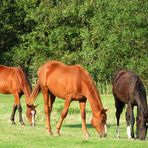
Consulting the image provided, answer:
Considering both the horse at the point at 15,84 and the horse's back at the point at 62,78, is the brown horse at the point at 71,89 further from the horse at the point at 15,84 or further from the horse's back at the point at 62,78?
the horse at the point at 15,84

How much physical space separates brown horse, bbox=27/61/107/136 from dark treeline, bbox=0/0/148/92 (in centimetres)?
2741

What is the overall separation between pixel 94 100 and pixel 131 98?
140 cm

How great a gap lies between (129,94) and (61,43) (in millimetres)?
33094

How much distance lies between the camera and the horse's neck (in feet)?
48.6

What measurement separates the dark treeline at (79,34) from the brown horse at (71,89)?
89.9 ft

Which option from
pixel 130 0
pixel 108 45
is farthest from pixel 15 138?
pixel 130 0

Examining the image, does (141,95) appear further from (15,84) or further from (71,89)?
(15,84)

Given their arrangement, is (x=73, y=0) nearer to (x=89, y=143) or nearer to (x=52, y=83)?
(x=52, y=83)

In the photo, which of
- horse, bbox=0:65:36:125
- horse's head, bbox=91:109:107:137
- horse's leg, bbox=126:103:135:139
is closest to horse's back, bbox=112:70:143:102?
horse's leg, bbox=126:103:135:139

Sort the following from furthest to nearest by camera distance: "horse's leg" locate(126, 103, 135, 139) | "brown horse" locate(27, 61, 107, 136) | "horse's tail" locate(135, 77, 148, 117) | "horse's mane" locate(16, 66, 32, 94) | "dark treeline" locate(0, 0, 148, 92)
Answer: "dark treeline" locate(0, 0, 148, 92) < "horse's mane" locate(16, 66, 32, 94) < "horse's leg" locate(126, 103, 135, 139) < "horse's tail" locate(135, 77, 148, 117) < "brown horse" locate(27, 61, 107, 136)

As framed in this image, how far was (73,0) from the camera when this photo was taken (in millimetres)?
50281

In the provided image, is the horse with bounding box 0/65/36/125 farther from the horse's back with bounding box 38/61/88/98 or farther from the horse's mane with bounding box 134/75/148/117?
the horse's mane with bounding box 134/75/148/117

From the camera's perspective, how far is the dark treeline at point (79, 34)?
146 ft

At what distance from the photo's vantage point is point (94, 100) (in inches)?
591
